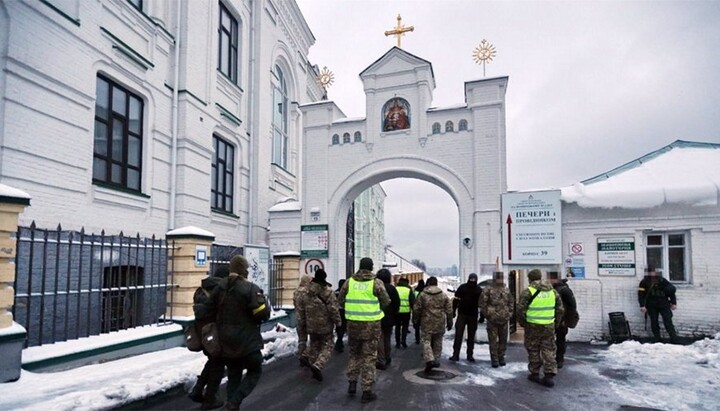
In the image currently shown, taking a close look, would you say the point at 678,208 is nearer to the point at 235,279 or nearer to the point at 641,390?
the point at 641,390

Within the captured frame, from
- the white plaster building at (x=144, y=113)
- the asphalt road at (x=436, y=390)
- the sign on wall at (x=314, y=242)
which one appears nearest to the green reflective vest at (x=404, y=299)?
the asphalt road at (x=436, y=390)

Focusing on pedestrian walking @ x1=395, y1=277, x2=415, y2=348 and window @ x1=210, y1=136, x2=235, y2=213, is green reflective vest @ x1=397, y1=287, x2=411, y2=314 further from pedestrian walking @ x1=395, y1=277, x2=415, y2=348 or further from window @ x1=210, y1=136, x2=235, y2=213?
window @ x1=210, y1=136, x2=235, y2=213

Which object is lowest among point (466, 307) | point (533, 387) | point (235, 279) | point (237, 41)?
point (533, 387)

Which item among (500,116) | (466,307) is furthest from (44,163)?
(500,116)

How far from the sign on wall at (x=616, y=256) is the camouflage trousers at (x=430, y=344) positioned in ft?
19.8

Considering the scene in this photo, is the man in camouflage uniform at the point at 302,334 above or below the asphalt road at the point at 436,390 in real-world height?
above

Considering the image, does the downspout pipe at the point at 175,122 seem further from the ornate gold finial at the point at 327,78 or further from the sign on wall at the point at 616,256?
the sign on wall at the point at 616,256

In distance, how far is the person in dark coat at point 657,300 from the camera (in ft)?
34.8

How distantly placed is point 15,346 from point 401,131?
1168 cm

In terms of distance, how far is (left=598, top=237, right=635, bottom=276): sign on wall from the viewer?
11602 mm

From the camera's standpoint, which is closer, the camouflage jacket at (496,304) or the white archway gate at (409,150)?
the camouflage jacket at (496,304)

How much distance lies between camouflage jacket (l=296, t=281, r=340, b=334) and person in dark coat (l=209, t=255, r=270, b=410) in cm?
246

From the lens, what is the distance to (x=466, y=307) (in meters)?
9.51

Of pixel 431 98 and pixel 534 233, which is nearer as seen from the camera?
pixel 534 233
